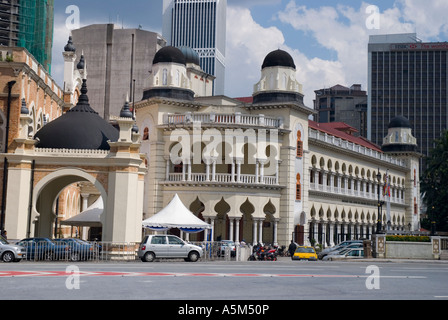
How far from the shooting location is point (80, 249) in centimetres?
3173

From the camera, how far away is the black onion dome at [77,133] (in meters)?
35.5

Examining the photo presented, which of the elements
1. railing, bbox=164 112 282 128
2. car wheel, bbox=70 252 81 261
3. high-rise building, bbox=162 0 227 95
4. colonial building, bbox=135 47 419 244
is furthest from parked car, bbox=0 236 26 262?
high-rise building, bbox=162 0 227 95

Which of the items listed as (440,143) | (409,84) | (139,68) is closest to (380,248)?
(440,143)

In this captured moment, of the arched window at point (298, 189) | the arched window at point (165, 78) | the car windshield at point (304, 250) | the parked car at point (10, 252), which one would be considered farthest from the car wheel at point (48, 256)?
the arched window at point (298, 189)

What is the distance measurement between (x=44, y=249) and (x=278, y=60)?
31421mm

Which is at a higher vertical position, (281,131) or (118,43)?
(118,43)

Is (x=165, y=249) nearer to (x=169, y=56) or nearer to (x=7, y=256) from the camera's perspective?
(x=7, y=256)

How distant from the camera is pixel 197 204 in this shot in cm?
5559

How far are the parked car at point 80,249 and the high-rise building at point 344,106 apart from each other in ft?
405

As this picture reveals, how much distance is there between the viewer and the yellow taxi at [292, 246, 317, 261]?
137ft

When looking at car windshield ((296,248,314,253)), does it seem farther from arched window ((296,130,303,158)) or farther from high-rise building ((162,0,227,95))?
high-rise building ((162,0,227,95))
